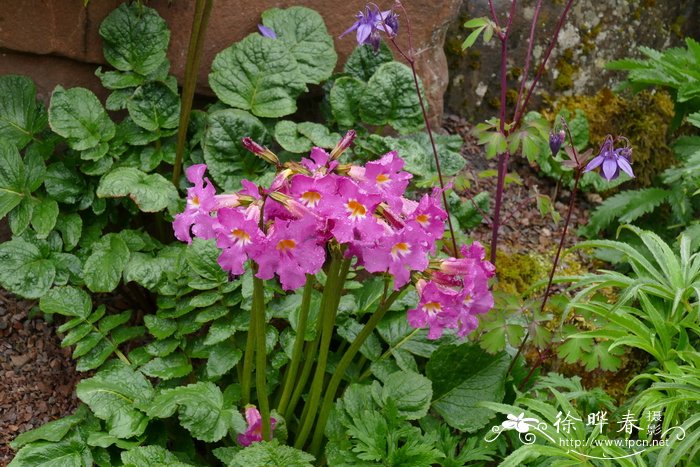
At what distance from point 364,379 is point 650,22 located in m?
2.60

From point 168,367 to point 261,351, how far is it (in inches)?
23.4

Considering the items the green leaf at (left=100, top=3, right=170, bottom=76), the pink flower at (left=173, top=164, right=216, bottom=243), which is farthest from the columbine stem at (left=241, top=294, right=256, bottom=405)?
the green leaf at (left=100, top=3, right=170, bottom=76)

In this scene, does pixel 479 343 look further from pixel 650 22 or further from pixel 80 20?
pixel 650 22

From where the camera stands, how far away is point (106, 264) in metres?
2.81

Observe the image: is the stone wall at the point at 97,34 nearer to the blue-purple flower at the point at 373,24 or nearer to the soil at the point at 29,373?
the blue-purple flower at the point at 373,24

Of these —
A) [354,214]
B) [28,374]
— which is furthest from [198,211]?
[28,374]

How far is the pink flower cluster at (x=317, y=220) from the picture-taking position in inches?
70.7

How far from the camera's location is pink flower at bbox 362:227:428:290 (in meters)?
1.85

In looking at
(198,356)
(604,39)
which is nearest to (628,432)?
(198,356)

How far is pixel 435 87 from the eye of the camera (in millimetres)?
3623

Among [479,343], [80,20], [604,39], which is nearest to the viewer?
[479,343]

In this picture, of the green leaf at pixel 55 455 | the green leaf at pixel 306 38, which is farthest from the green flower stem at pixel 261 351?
the green leaf at pixel 306 38

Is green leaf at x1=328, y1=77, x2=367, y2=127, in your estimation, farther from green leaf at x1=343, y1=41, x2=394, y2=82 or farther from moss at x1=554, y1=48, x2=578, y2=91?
moss at x1=554, y1=48, x2=578, y2=91

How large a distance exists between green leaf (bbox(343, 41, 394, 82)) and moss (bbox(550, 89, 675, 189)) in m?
1.08
